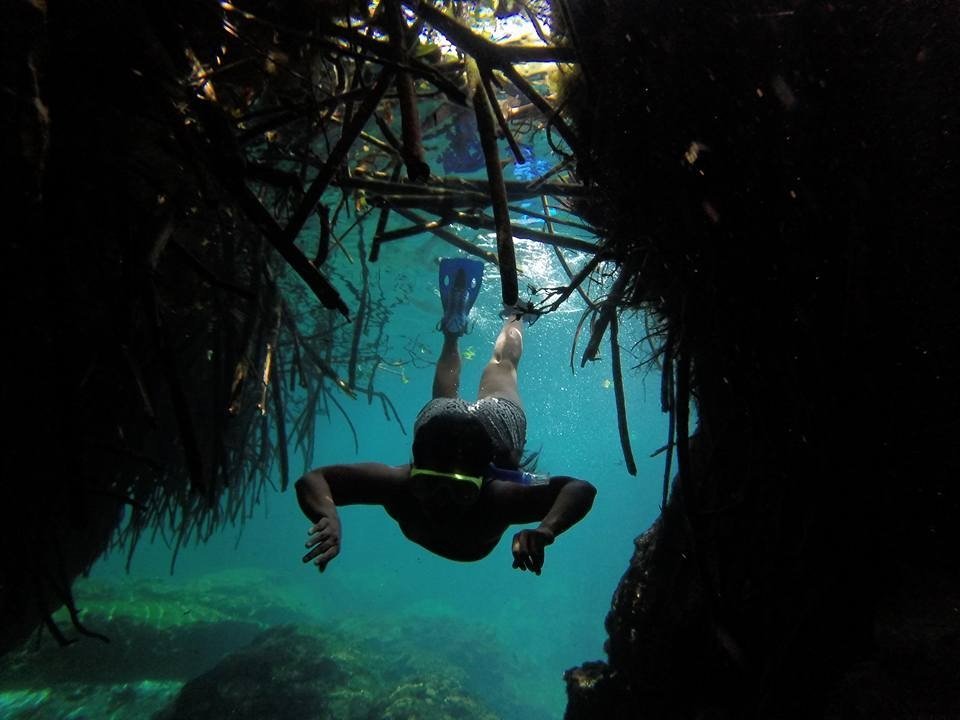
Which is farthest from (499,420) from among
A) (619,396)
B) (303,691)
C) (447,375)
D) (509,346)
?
(303,691)

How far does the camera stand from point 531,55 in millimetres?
2111

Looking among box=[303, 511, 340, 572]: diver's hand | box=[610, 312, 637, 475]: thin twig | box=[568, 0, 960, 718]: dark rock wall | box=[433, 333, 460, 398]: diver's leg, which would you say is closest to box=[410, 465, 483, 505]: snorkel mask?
box=[303, 511, 340, 572]: diver's hand

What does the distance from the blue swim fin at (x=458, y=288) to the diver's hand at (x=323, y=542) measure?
15.1 ft

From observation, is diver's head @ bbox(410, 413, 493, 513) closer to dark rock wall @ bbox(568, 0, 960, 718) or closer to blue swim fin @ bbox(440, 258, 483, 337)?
dark rock wall @ bbox(568, 0, 960, 718)

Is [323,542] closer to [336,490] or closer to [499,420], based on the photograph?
[336,490]

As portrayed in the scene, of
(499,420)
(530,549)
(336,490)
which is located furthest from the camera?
(499,420)

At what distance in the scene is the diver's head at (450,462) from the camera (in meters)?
3.02

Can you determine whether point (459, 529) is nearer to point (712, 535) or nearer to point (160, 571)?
point (712, 535)

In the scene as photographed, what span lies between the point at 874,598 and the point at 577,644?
41.4 meters

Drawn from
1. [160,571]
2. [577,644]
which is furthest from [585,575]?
[160,571]

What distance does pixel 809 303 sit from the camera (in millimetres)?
1724

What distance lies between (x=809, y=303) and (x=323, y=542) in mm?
2313

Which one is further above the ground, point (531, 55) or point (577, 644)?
point (577, 644)

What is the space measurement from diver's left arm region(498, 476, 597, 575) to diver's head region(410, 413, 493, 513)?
32cm
